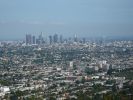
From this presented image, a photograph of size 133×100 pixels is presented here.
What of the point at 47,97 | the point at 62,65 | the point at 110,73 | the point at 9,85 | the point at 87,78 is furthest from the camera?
the point at 62,65

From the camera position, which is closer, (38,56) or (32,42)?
(38,56)

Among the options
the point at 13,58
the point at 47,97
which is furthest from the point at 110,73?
the point at 13,58

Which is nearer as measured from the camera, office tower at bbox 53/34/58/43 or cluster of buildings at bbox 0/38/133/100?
cluster of buildings at bbox 0/38/133/100

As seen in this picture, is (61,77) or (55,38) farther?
(55,38)

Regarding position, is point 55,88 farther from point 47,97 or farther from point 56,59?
point 56,59

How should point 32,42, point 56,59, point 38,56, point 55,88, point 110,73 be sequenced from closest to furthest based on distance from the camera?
point 55,88 → point 110,73 → point 56,59 → point 38,56 → point 32,42

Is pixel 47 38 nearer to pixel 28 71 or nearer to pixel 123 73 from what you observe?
pixel 28 71

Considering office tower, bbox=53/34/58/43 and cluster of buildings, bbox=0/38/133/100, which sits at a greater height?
office tower, bbox=53/34/58/43

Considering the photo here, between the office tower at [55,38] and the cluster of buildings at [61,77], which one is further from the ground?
the office tower at [55,38]

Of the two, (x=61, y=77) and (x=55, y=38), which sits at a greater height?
(x=55, y=38)

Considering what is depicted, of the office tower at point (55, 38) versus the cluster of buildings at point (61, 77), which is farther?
the office tower at point (55, 38)
